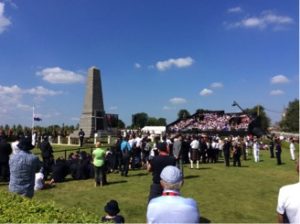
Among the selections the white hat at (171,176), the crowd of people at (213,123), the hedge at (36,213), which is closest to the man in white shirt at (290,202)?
the white hat at (171,176)

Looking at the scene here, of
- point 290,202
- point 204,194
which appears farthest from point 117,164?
point 290,202

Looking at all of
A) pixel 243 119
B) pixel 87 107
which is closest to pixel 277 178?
pixel 87 107

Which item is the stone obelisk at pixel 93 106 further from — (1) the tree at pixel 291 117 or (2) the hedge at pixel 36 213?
(1) the tree at pixel 291 117

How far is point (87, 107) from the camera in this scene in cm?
5091

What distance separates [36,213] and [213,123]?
6640 cm

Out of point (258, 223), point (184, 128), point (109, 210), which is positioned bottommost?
point (258, 223)

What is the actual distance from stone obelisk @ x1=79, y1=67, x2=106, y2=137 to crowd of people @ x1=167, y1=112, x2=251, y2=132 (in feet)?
65.8

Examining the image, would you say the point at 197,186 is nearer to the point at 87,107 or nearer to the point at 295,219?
the point at 295,219

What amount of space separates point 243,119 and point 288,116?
45224 millimetres

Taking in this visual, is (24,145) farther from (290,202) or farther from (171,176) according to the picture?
(290,202)

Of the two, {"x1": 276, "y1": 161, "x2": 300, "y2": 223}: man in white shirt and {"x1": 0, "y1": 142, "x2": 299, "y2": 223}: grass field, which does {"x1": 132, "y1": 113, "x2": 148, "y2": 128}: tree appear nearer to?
{"x1": 0, "y1": 142, "x2": 299, "y2": 223}: grass field

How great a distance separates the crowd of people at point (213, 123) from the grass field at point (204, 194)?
43996 mm

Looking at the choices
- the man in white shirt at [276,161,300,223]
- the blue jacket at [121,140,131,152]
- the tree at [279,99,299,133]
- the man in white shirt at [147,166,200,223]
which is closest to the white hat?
the man in white shirt at [147,166,200,223]

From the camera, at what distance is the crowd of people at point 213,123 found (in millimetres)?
65938
